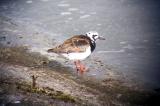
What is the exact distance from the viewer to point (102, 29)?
1379cm

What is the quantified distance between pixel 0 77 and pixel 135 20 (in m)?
8.33

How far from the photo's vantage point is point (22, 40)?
12078 millimetres

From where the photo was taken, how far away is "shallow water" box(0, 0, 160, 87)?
10.2 meters

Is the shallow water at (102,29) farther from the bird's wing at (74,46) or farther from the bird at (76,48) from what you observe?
the bird's wing at (74,46)

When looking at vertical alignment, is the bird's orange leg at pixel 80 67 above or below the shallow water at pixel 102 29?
below

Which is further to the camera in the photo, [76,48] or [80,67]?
[80,67]

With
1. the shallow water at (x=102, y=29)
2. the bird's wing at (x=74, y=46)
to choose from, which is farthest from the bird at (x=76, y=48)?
the shallow water at (x=102, y=29)

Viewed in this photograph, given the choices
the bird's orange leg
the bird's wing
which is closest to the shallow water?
the bird's orange leg

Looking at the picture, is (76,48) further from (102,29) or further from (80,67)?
(102,29)

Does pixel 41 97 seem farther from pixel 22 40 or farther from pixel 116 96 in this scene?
pixel 22 40

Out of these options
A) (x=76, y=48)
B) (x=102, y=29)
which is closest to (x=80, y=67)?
(x=76, y=48)

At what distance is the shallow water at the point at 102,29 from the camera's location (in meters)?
10.2

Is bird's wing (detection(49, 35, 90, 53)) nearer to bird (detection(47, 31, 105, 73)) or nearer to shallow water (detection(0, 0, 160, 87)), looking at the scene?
bird (detection(47, 31, 105, 73))

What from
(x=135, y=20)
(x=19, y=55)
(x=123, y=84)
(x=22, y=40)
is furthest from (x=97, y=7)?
(x=123, y=84)
